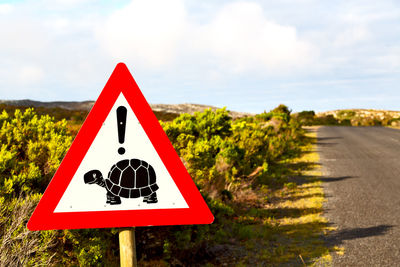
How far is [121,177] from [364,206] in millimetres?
7097

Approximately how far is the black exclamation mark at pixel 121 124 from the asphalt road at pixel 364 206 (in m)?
4.09

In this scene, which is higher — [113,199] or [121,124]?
[121,124]

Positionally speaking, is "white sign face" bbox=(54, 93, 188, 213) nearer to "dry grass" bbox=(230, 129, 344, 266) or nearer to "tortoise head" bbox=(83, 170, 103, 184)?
"tortoise head" bbox=(83, 170, 103, 184)

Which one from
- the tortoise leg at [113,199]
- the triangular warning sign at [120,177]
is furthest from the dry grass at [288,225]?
the tortoise leg at [113,199]

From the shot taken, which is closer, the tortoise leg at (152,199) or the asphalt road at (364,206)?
the tortoise leg at (152,199)

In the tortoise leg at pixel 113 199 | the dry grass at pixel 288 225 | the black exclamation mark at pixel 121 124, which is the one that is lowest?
A: the dry grass at pixel 288 225

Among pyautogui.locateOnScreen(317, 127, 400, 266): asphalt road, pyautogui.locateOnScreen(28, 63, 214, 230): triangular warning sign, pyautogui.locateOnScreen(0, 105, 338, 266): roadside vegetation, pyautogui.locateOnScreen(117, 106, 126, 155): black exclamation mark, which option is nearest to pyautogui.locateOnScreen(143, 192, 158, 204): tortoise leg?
pyautogui.locateOnScreen(28, 63, 214, 230): triangular warning sign

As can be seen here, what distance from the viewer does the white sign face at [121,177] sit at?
2355mm

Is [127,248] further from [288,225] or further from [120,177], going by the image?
[288,225]

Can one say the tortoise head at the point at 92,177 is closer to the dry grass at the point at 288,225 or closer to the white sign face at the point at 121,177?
the white sign face at the point at 121,177

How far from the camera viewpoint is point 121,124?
7.88ft

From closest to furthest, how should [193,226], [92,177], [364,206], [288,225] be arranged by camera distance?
[92,177] → [193,226] → [288,225] → [364,206]

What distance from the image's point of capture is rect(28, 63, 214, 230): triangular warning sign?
2.34m

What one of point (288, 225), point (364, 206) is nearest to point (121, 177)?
point (288, 225)
